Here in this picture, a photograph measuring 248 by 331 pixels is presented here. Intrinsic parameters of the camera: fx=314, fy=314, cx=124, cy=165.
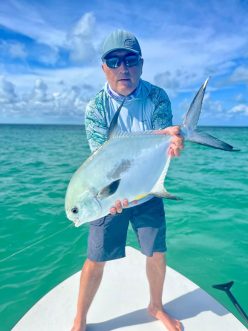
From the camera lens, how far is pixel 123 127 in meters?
2.68

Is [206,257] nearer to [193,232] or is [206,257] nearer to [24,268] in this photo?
[193,232]

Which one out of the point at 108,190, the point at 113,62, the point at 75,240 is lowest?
the point at 75,240

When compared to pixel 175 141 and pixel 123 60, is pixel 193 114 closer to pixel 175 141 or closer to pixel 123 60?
pixel 175 141

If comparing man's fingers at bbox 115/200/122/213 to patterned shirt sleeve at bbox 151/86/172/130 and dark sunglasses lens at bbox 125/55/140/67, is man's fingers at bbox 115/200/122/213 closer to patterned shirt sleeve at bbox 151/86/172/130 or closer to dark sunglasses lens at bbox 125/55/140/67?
patterned shirt sleeve at bbox 151/86/172/130

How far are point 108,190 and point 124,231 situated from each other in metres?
0.84

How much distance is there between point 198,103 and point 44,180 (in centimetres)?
889

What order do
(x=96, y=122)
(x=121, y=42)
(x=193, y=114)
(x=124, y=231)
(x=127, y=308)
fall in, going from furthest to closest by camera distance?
(x=127, y=308) → (x=124, y=231) → (x=96, y=122) → (x=121, y=42) → (x=193, y=114)

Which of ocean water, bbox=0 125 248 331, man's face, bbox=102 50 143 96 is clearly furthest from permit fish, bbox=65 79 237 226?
ocean water, bbox=0 125 248 331

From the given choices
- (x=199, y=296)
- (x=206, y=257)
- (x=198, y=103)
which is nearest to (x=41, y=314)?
(x=199, y=296)

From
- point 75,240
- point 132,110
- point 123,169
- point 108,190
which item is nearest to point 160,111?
point 132,110

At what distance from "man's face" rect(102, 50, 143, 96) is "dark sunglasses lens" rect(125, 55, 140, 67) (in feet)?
0.07

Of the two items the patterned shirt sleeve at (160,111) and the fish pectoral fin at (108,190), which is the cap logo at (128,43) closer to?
the patterned shirt sleeve at (160,111)

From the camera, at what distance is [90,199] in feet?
6.67

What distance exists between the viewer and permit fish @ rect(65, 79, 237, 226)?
2.03m
